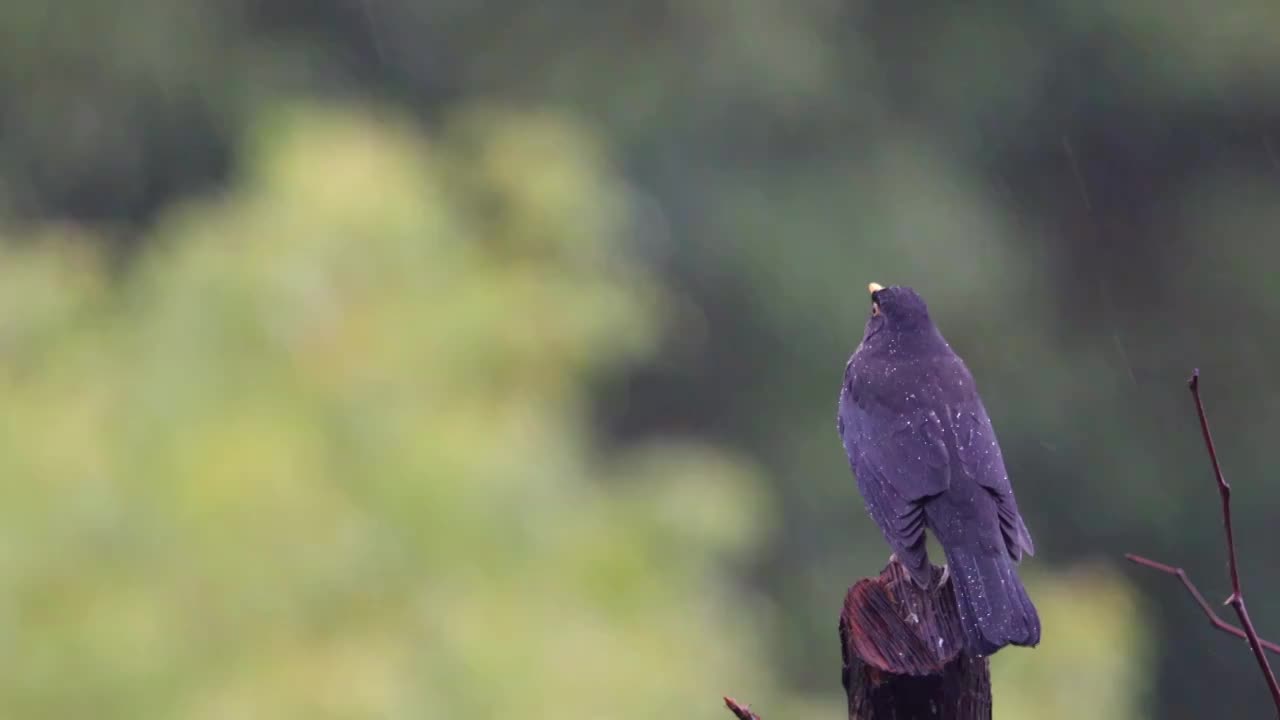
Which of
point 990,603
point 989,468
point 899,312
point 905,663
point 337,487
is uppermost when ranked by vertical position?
point 337,487

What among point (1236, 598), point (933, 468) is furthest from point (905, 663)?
point (933, 468)

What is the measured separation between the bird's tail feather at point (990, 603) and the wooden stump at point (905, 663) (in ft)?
0.10

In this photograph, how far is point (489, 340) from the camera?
8.10 meters

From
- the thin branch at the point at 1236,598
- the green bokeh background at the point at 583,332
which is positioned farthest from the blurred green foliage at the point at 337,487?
the thin branch at the point at 1236,598

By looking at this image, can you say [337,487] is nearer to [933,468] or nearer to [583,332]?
[583,332]

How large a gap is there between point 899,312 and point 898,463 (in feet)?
2.33

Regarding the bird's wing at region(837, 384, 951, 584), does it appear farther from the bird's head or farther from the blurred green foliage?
the blurred green foliage

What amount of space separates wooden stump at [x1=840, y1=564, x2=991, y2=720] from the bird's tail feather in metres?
0.03

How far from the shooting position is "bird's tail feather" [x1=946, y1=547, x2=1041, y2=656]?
3.18m

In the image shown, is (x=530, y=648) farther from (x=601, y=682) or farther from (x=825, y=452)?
(x=825, y=452)

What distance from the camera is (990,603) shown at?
10.8 ft

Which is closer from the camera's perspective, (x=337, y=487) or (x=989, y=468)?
(x=989, y=468)

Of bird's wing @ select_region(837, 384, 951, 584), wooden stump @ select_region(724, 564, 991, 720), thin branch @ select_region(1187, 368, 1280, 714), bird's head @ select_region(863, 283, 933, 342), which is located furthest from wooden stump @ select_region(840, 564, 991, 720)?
bird's head @ select_region(863, 283, 933, 342)

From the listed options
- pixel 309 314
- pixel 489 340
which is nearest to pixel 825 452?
pixel 489 340
